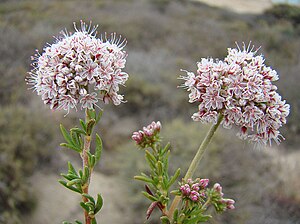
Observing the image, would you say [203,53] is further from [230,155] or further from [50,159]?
[50,159]

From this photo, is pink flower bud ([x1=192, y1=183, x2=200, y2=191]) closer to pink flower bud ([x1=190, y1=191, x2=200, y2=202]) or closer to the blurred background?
pink flower bud ([x1=190, y1=191, x2=200, y2=202])

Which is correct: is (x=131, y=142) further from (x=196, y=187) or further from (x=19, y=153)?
(x=196, y=187)

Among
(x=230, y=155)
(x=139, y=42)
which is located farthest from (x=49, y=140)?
(x=139, y=42)

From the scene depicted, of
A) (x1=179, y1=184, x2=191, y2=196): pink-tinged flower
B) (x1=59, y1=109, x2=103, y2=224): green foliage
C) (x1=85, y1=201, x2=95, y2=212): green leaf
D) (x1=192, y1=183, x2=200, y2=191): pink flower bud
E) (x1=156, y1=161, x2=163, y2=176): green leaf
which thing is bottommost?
(x1=85, y1=201, x2=95, y2=212): green leaf

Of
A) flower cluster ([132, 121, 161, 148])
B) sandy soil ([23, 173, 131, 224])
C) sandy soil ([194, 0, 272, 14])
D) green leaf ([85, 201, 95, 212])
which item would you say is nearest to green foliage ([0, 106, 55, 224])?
sandy soil ([23, 173, 131, 224])

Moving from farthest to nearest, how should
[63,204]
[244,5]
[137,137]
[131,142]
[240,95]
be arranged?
[244,5] → [131,142] → [63,204] → [137,137] → [240,95]

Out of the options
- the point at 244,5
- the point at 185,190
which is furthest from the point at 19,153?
the point at 244,5

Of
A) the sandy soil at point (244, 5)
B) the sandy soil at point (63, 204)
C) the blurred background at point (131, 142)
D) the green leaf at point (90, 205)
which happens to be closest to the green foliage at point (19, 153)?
the blurred background at point (131, 142)
